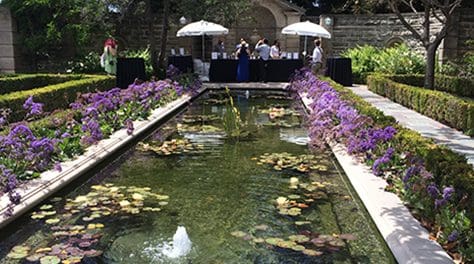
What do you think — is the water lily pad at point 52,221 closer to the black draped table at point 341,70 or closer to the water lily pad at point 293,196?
the water lily pad at point 293,196

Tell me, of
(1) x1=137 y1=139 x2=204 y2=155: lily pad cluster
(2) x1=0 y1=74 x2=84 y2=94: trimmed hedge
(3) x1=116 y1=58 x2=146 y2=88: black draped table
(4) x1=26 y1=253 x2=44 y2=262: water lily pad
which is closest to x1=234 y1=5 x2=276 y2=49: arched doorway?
(3) x1=116 y1=58 x2=146 y2=88: black draped table

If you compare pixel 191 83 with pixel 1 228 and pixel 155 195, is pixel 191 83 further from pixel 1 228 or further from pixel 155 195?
pixel 1 228

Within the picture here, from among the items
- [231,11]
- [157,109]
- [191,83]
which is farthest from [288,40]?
[157,109]

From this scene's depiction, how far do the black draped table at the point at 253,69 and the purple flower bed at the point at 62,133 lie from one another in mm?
6964

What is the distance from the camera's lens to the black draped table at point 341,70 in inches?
664

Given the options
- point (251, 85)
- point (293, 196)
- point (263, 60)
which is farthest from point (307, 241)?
point (263, 60)

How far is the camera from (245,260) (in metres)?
3.63

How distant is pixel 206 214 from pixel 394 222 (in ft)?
5.23

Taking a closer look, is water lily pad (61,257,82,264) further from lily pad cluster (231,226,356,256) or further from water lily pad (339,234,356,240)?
water lily pad (339,234,356,240)

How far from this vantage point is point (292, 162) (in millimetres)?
6461

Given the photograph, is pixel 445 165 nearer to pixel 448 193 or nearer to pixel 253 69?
pixel 448 193

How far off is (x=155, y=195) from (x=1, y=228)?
4.96ft

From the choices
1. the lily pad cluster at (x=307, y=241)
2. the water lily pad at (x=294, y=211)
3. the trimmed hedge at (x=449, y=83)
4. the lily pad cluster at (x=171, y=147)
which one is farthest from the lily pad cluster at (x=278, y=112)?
the lily pad cluster at (x=307, y=241)

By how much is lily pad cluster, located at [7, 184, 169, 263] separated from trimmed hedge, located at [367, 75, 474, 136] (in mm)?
5131
